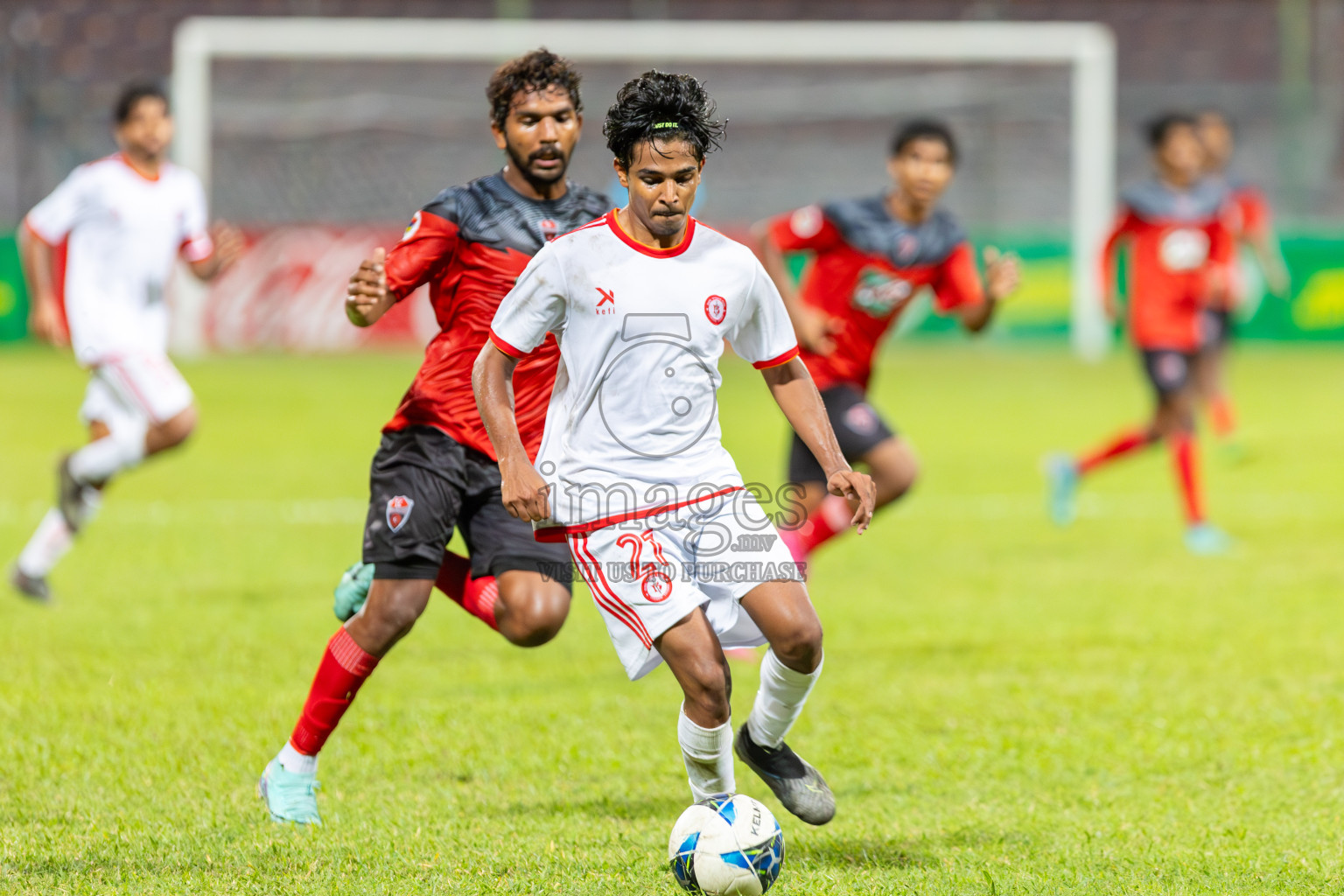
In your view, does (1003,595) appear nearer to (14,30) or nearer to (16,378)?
(16,378)

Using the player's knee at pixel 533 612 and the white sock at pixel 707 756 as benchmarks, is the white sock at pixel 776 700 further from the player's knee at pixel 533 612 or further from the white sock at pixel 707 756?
the player's knee at pixel 533 612

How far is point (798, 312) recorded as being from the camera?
641 centimetres

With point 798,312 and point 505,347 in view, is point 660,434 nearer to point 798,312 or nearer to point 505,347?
point 505,347

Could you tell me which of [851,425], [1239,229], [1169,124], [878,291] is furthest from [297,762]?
[1239,229]

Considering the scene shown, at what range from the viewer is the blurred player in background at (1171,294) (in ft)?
30.3

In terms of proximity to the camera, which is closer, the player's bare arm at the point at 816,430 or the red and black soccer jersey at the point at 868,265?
the player's bare arm at the point at 816,430

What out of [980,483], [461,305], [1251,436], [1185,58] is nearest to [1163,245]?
[980,483]

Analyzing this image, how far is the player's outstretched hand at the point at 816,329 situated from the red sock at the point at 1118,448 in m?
3.25

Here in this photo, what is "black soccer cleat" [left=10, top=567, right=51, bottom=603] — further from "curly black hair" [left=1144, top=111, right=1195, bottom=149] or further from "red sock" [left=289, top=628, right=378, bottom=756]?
"curly black hair" [left=1144, top=111, right=1195, bottom=149]

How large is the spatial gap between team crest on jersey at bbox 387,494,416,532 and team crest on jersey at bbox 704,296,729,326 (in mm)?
1106

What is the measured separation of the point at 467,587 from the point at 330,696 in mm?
557

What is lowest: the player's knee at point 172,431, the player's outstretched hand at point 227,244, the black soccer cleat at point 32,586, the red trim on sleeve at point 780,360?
the black soccer cleat at point 32,586

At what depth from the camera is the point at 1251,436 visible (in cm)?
1436

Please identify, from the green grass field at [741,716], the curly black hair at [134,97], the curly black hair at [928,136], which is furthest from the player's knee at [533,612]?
the curly black hair at [134,97]
